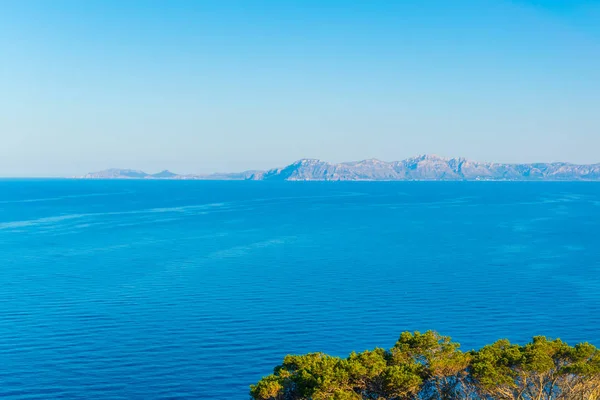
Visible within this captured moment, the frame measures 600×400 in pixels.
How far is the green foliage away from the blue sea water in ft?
52.7

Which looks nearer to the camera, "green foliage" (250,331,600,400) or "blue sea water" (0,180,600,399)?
"green foliage" (250,331,600,400)

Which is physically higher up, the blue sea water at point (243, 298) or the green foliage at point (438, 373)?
the green foliage at point (438, 373)

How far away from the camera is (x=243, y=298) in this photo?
216 feet

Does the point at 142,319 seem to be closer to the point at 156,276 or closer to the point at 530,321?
the point at 156,276

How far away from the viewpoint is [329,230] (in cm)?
13062

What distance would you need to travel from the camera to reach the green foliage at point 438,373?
26062 mm

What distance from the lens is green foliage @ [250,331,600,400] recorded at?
26.1 metres

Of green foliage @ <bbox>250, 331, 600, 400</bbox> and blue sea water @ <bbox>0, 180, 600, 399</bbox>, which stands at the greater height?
green foliage @ <bbox>250, 331, 600, 400</bbox>

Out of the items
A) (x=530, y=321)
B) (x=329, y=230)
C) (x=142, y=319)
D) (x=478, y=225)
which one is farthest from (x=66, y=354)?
(x=478, y=225)

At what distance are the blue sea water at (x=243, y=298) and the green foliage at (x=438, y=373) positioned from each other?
632 inches

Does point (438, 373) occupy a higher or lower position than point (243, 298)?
higher

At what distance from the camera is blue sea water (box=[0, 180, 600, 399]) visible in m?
45.5

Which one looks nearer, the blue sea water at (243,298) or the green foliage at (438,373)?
the green foliage at (438,373)

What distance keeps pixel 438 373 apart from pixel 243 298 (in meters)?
41.3
